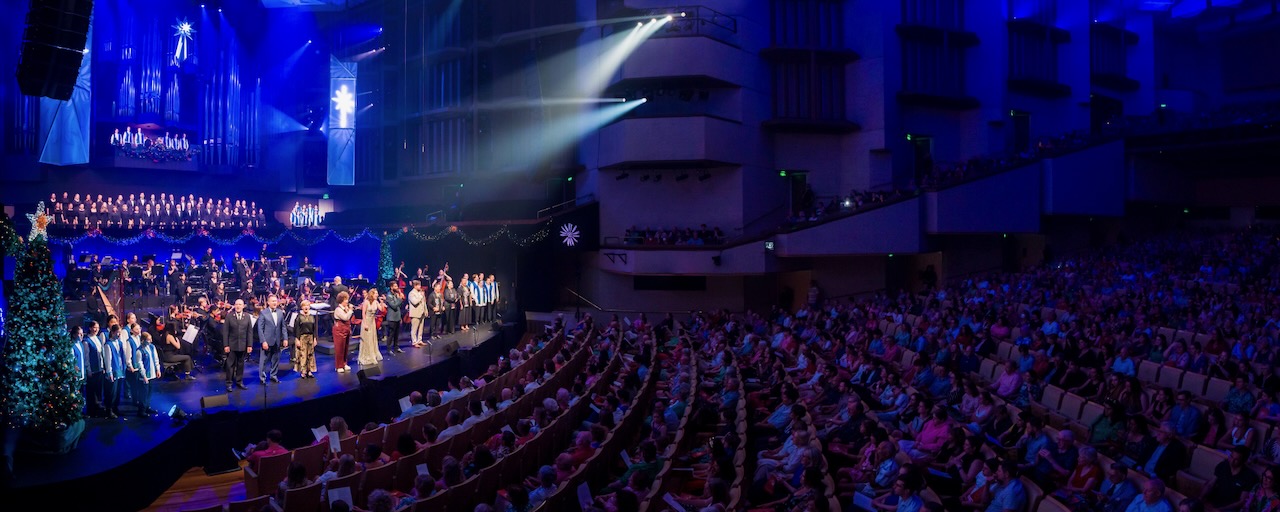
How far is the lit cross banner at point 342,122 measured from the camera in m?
28.8

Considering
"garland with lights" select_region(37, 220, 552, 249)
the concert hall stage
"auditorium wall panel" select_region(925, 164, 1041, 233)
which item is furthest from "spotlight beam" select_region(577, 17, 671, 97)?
the concert hall stage

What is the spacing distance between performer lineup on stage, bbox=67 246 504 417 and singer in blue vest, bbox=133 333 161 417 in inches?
0.5

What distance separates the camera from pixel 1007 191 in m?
23.5

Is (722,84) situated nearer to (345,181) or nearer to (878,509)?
(345,181)

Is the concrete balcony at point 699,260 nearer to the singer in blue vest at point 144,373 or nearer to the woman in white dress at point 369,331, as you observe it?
the woman in white dress at point 369,331

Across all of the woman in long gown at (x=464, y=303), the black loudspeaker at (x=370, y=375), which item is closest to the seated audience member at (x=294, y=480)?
the black loudspeaker at (x=370, y=375)

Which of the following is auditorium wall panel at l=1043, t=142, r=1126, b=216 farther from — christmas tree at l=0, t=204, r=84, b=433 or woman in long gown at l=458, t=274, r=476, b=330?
christmas tree at l=0, t=204, r=84, b=433

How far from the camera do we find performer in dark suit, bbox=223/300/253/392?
12727 mm

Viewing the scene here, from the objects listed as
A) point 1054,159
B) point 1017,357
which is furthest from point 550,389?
point 1054,159

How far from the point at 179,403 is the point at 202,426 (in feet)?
4.00

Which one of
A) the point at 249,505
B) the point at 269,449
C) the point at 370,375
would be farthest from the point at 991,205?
the point at 249,505

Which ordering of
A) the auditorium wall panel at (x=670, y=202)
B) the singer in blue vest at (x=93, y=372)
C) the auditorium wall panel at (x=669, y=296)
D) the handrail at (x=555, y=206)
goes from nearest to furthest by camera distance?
the singer in blue vest at (x=93, y=372) → the auditorium wall panel at (x=670, y=202) → the auditorium wall panel at (x=669, y=296) → the handrail at (x=555, y=206)

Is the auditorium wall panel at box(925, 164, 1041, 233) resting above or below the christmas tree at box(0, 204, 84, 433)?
above

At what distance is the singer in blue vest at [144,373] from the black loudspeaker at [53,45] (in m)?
4.13
